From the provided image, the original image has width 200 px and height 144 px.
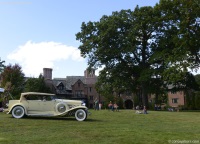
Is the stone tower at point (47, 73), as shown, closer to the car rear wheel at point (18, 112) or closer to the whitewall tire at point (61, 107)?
the car rear wheel at point (18, 112)

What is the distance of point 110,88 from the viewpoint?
5659 cm

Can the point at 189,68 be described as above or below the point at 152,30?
below

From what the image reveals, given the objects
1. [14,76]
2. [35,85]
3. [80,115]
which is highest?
[14,76]

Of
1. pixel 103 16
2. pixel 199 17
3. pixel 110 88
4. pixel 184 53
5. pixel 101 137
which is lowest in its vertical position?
pixel 101 137

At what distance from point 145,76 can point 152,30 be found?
9265mm

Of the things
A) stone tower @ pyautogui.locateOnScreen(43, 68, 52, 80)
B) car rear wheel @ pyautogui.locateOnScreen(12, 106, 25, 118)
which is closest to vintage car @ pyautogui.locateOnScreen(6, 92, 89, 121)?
car rear wheel @ pyautogui.locateOnScreen(12, 106, 25, 118)

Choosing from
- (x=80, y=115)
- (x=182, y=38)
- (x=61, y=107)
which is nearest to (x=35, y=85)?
(x=182, y=38)

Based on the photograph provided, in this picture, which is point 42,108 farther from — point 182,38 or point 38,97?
point 182,38

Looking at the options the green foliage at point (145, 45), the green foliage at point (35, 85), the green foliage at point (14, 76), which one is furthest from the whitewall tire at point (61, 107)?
the green foliage at point (35, 85)

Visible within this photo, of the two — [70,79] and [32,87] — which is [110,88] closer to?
[32,87]

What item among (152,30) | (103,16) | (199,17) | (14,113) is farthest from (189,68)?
(14,113)

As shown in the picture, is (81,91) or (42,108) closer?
(42,108)

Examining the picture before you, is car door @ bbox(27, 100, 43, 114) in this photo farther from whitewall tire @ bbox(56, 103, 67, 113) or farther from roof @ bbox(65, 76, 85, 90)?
roof @ bbox(65, 76, 85, 90)

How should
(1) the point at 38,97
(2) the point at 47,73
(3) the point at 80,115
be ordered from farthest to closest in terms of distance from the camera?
(2) the point at 47,73
(1) the point at 38,97
(3) the point at 80,115
